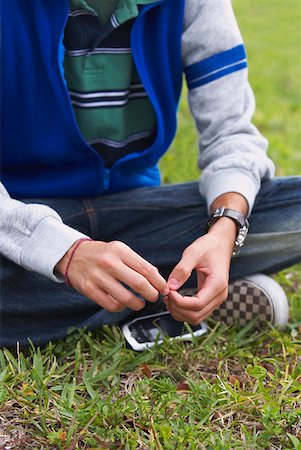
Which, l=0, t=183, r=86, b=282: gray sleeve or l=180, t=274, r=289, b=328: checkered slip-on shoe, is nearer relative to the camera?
l=0, t=183, r=86, b=282: gray sleeve

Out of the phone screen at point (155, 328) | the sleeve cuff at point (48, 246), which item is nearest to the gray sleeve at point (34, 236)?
the sleeve cuff at point (48, 246)

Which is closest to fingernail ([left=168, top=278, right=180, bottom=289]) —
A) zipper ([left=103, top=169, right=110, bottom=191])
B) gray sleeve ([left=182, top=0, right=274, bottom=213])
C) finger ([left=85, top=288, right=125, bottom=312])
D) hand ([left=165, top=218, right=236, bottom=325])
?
hand ([left=165, top=218, right=236, bottom=325])

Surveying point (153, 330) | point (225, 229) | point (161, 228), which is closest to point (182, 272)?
point (225, 229)

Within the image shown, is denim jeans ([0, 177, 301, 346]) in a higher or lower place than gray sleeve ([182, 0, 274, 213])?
lower

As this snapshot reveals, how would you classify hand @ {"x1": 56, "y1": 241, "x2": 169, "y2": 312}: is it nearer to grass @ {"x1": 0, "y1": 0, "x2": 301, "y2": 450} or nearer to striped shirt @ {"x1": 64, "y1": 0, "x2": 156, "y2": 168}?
grass @ {"x1": 0, "y1": 0, "x2": 301, "y2": 450}

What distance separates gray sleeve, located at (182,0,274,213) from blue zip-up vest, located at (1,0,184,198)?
0.15 ft

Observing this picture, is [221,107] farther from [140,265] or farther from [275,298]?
[140,265]

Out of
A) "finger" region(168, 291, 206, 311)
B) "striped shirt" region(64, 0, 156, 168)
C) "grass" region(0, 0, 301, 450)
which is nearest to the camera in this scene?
"grass" region(0, 0, 301, 450)

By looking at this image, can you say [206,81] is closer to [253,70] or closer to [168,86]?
[168,86]

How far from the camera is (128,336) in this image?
1.74 meters

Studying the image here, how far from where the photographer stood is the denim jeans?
1.77 metres

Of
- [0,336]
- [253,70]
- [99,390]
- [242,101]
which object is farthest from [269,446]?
[253,70]

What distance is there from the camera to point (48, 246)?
149cm

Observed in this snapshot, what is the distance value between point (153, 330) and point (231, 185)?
37 centimetres
